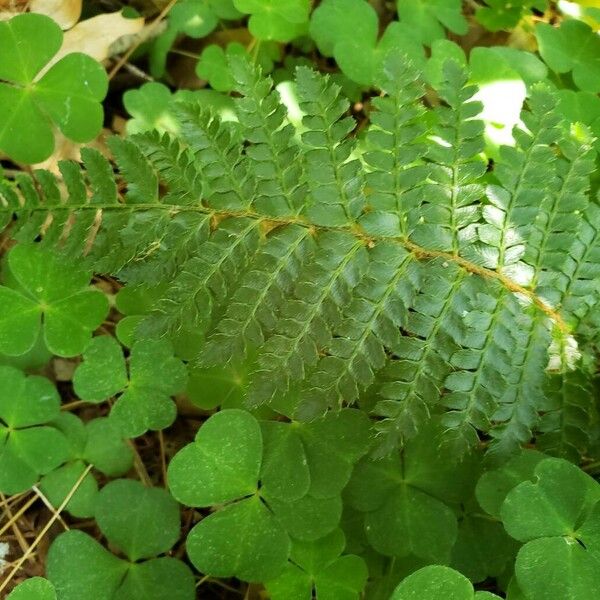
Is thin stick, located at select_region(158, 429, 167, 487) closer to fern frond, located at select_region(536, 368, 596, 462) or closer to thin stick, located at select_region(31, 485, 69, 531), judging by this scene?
thin stick, located at select_region(31, 485, 69, 531)

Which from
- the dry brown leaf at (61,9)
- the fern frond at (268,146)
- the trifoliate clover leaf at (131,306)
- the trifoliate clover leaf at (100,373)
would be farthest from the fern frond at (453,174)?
the dry brown leaf at (61,9)

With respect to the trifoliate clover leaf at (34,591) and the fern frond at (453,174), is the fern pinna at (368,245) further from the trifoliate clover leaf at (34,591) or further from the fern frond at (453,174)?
the trifoliate clover leaf at (34,591)

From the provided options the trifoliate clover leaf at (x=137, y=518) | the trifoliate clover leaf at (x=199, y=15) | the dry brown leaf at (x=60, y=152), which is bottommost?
the trifoliate clover leaf at (x=137, y=518)

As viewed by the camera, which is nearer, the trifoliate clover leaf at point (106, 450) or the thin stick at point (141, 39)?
the trifoliate clover leaf at point (106, 450)

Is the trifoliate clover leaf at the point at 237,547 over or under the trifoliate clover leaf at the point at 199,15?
under

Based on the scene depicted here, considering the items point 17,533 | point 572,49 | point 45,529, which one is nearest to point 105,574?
point 45,529

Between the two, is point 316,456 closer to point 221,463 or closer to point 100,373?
point 221,463

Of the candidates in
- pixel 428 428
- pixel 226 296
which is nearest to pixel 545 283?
pixel 428 428
